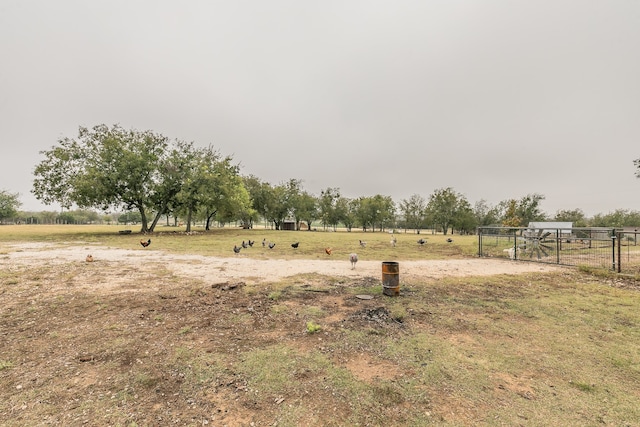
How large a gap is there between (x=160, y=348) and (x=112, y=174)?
34481 mm

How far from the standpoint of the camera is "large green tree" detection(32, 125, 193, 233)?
98.9 feet

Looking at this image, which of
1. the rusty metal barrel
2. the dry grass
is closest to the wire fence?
the dry grass

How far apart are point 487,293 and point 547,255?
1137 centimetres

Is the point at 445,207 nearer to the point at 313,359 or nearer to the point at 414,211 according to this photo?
the point at 414,211

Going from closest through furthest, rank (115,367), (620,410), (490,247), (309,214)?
1. (620,410)
2. (115,367)
3. (490,247)
4. (309,214)

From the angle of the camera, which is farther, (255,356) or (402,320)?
(402,320)

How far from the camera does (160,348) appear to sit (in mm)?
4273

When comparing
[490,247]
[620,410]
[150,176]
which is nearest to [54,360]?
[620,410]

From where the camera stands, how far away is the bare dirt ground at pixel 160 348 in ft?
9.56

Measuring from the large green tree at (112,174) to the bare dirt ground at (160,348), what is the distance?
25964mm

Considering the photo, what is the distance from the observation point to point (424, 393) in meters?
3.25

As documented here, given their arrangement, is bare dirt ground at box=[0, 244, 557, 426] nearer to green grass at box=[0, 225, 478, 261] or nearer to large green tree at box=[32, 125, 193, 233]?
green grass at box=[0, 225, 478, 261]

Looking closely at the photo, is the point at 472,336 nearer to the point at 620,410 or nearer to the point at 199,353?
the point at 620,410

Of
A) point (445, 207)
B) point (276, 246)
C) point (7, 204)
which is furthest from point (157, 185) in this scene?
point (7, 204)
